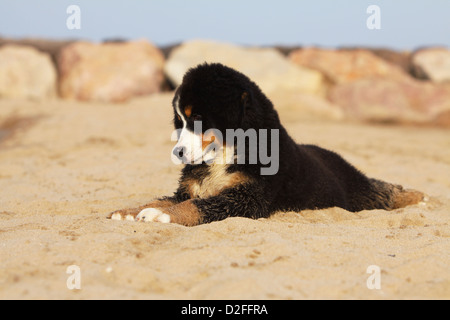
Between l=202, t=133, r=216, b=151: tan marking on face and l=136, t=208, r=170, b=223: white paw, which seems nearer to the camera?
l=136, t=208, r=170, b=223: white paw

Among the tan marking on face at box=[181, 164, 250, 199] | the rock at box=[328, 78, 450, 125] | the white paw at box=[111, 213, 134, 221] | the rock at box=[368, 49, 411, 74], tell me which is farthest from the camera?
the rock at box=[368, 49, 411, 74]

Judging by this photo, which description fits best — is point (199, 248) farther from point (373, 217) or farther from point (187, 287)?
point (373, 217)

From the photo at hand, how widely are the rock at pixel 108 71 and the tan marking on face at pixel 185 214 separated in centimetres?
1572

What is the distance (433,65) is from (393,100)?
5.02 meters

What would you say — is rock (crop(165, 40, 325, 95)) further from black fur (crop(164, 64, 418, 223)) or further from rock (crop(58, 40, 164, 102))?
black fur (crop(164, 64, 418, 223))

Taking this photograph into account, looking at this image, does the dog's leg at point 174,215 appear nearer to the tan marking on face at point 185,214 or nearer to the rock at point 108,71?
the tan marking on face at point 185,214

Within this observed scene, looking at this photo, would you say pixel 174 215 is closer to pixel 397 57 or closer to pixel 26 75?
pixel 26 75

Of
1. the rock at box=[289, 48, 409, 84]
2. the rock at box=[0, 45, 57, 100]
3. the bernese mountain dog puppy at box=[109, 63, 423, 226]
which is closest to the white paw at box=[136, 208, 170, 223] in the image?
the bernese mountain dog puppy at box=[109, 63, 423, 226]

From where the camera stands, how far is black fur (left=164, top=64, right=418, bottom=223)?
5.12 meters

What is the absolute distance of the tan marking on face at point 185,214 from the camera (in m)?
4.96

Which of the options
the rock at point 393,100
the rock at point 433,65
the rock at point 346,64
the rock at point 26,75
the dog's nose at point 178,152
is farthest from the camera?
the rock at point 433,65

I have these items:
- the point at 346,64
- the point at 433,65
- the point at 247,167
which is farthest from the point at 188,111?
the point at 433,65

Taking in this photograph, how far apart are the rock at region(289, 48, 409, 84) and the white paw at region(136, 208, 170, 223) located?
17.4 m

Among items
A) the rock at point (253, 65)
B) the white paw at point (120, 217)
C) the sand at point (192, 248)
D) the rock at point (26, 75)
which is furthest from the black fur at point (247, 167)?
the rock at point (26, 75)
